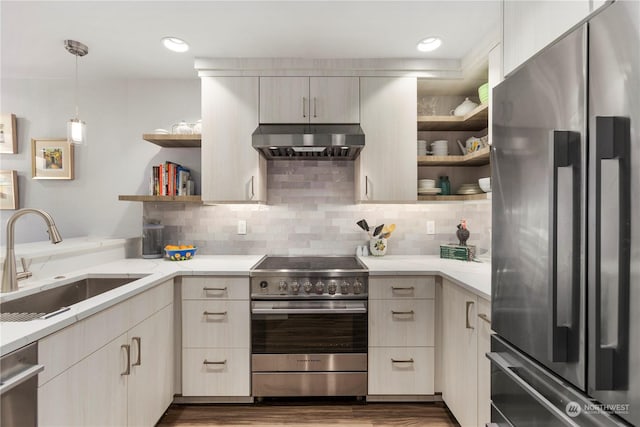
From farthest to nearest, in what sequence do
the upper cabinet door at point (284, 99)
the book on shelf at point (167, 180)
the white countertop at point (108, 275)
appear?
the book on shelf at point (167, 180)
the upper cabinet door at point (284, 99)
the white countertop at point (108, 275)

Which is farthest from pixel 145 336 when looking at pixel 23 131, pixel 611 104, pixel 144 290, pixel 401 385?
pixel 23 131

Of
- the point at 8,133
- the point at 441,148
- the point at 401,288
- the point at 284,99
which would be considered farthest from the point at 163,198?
the point at 441,148

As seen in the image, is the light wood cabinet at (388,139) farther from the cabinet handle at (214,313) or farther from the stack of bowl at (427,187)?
the cabinet handle at (214,313)

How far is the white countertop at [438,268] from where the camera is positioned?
171cm

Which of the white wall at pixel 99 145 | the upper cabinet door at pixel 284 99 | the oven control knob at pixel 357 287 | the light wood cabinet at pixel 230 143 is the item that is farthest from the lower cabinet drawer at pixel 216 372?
the upper cabinet door at pixel 284 99

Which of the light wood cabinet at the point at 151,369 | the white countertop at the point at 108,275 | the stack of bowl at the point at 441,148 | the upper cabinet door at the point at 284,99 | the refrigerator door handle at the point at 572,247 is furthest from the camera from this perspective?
the stack of bowl at the point at 441,148

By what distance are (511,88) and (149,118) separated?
2711 mm

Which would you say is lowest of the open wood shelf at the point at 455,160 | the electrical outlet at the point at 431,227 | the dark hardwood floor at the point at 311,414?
the dark hardwood floor at the point at 311,414

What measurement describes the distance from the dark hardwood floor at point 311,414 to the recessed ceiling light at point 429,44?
242cm

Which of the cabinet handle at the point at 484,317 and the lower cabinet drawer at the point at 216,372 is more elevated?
the cabinet handle at the point at 484,317

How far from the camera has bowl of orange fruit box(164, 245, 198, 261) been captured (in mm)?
2463

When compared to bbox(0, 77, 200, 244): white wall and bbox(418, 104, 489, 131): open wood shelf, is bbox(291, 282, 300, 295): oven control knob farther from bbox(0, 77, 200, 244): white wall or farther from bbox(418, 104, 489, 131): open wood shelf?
bbox(418, 104, 489, 131): open wood shelf

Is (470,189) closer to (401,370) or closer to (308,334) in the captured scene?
(401,370)

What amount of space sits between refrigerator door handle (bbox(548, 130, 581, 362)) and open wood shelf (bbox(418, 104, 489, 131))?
1.54 metres
